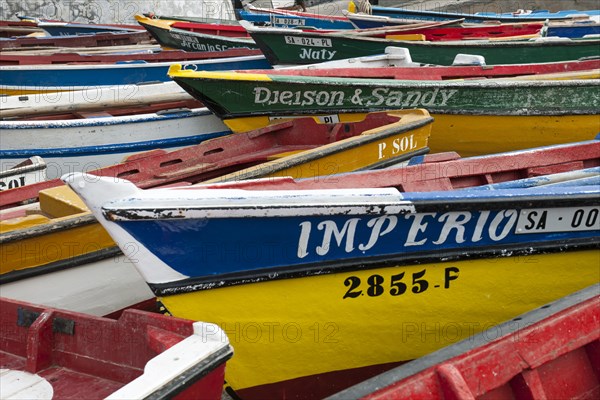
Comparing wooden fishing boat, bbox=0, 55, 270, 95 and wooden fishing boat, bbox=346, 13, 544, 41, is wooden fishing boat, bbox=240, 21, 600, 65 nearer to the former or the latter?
wooden fishing boat, bbox=0, 55, 270, 95

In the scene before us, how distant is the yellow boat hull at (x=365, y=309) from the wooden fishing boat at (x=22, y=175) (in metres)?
2.79

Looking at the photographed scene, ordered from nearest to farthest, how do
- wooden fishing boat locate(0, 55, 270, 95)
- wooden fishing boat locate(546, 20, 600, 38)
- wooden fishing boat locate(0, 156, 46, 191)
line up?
wooden fishing boat locate(0, 156, 46, 191), wooden fishing boat locate(0, 55, 270, 95), wooden fishing boat locate(546, 20, 600, 38)

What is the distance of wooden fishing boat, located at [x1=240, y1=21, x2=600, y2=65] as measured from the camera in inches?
380

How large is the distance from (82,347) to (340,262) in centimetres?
138

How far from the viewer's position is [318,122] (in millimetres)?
7008

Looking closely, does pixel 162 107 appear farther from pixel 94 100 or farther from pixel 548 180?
pixel 548 180

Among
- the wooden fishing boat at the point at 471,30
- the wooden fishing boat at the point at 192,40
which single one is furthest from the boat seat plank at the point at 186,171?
the wooden fishing boat at the point at 471,30

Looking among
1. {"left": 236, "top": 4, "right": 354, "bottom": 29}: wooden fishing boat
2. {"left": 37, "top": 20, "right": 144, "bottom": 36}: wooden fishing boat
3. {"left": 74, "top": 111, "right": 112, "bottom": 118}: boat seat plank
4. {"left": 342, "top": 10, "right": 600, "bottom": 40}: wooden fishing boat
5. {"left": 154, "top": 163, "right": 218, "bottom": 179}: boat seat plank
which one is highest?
{"left": 342, "top": 10, "right": 600, "bottom": 40}: wooden fishing boat

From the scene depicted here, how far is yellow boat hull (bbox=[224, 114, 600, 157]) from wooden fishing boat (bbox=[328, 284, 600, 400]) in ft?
12.8

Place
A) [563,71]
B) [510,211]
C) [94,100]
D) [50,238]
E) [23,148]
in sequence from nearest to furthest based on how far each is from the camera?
[510,211]
[50,238]
[23,148]
[94,100]
[563,71]

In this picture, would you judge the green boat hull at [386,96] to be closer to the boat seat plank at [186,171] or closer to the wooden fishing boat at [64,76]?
the boat seat plank at [186,171]

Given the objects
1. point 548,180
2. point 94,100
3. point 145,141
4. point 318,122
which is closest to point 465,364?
point 548,180

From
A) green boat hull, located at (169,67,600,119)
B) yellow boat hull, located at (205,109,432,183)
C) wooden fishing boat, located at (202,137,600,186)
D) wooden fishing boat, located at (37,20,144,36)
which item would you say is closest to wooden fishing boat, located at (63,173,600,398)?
wooden fishing boat, located at (202,137,600,186)

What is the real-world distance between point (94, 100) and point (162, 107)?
0.76m
